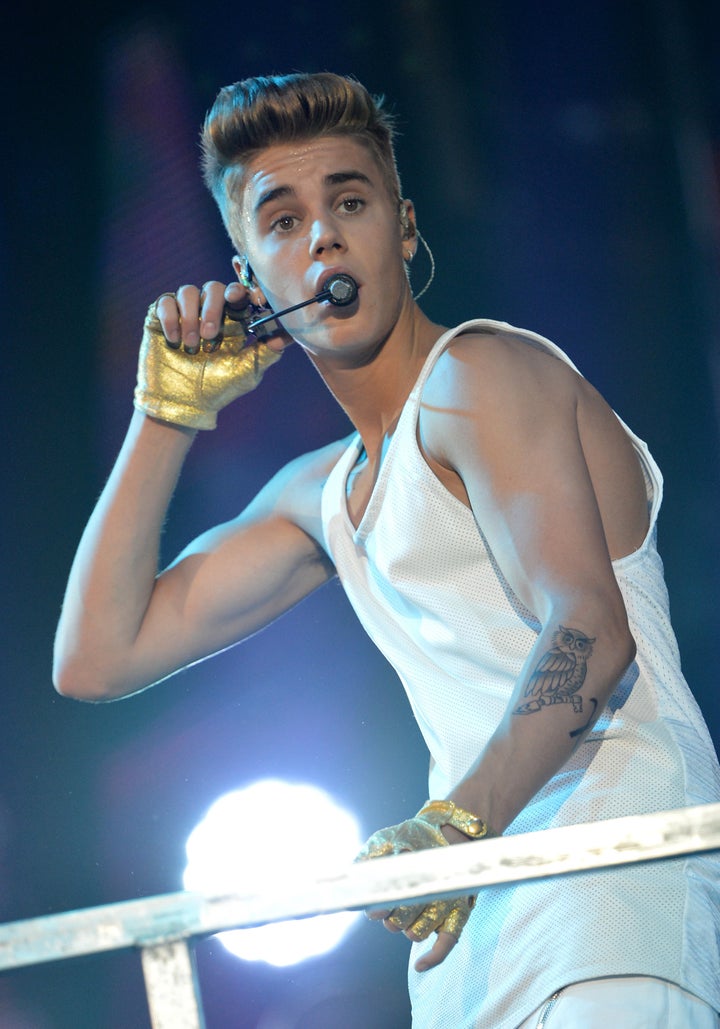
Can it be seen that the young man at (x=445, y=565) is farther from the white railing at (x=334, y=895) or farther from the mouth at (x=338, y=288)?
the white railing at (x=334, y=895)

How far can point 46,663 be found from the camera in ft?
9.56

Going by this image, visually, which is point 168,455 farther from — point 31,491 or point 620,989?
point 620,989

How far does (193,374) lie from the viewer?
2.08 metres

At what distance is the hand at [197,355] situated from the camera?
2.03m

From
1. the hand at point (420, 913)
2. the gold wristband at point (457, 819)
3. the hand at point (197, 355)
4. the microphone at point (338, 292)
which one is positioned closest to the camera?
the hand at point (420, 913)

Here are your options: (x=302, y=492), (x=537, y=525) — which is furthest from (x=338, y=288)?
(x=537, y=525)

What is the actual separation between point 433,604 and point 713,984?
0.59 meters

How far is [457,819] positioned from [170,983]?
0.48 m

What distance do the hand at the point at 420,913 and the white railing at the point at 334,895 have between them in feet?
1.13

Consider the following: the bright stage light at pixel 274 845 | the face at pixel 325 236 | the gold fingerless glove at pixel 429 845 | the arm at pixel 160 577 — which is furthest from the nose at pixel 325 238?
the bright stage light at pixel 274 845

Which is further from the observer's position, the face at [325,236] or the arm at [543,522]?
the face at [325,236]

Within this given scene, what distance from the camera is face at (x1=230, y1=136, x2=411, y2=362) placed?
1.87m

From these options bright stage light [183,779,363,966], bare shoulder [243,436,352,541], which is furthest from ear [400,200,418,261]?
bright stage light [183,779,363,966]

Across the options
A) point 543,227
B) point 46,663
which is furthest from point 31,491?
point 543,227
